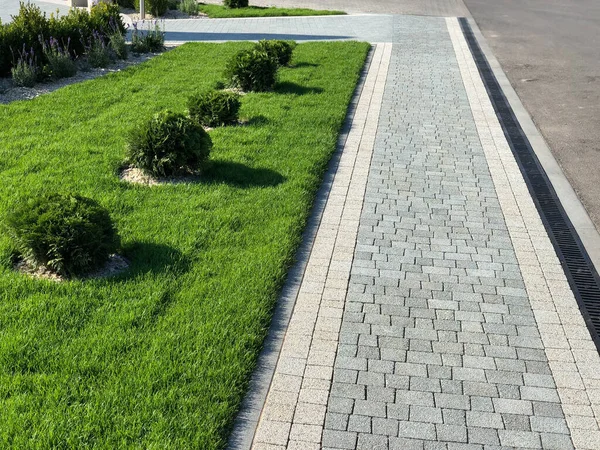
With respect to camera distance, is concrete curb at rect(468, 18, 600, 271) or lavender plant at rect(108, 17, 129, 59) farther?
lavender plant at rect(108, 17, 129, 59)

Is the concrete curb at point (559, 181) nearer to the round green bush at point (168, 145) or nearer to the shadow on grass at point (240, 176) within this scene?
the shadow on grass at point (240, 176)

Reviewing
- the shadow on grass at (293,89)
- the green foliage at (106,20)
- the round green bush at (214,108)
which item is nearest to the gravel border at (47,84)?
the green foliage at (106,20)

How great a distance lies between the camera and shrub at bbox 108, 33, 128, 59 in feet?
50.9

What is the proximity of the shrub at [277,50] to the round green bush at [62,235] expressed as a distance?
8451 mm

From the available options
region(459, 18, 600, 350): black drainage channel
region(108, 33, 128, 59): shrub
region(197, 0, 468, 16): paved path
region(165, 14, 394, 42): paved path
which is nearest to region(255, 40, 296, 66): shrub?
region(108, 33, 128, 59): shrub

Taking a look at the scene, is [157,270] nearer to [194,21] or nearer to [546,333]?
[546,333]

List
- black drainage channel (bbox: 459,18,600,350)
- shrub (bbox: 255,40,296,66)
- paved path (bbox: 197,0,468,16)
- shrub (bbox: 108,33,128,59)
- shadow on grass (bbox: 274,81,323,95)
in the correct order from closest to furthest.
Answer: black drainage channel (bbox: 459,18,600,350) < shadow on grass (bbox: 274,81,323,95) < shrub (bbox: 255,40,296,66) < shrub (bbox: 108,33,128,59) < paved path (bbox: 197,0,468,16)

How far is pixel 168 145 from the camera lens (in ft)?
28.4

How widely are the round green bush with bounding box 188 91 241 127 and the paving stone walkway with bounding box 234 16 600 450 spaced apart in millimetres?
1877

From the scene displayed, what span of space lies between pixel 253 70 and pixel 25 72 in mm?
3946

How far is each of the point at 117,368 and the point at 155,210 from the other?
295 cm

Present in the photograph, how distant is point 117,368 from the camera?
5160mm

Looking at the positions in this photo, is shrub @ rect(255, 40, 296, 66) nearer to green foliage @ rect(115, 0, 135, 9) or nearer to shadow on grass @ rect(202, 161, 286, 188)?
shadow on grass @ rect(202, 161, 286, 188)

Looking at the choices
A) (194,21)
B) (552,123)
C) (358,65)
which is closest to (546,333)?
(552,123)
